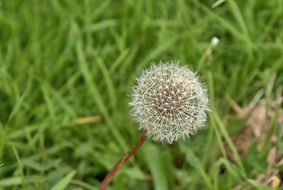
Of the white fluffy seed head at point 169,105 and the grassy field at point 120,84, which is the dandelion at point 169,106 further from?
the grassy field at point 120,84

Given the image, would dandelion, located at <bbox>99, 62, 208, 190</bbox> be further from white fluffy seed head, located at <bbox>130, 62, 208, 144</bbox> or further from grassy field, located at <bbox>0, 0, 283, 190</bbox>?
grassy field, located at <bbox>0, 0, 283, 190</bbox>

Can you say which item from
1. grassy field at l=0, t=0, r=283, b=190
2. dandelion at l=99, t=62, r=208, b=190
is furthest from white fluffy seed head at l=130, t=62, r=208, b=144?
grassy field at l=0, t=0, r=283, b=190

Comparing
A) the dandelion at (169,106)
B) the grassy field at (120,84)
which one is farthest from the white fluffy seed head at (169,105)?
the grassy field at (120,84)

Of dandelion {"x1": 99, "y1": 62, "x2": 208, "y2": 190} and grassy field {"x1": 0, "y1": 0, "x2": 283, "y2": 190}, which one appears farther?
grassy field {"x1": 0, "y1": 0, "x2": 283, "y2": 190}

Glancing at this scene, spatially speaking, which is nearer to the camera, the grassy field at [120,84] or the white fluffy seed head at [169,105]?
the white fluffy seed head at [169,105]

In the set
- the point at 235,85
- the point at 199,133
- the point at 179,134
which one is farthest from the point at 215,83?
the point at 179,134

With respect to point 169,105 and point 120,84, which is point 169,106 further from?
point 120,84

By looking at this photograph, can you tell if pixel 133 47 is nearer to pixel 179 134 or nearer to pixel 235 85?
pixel 235 85
